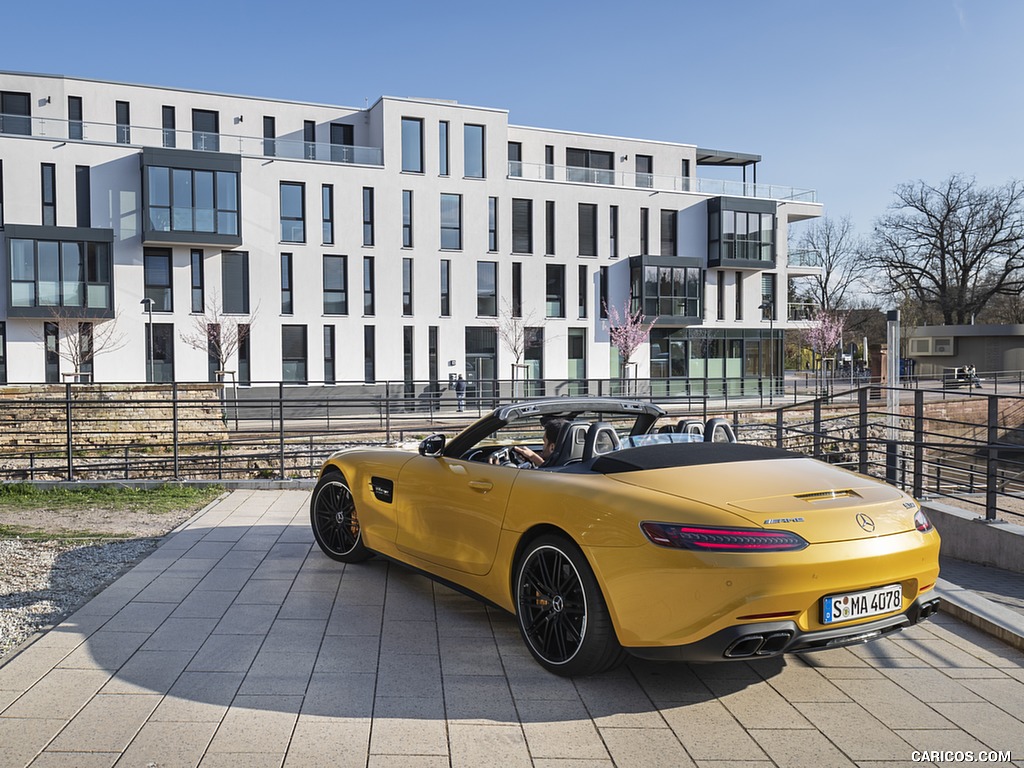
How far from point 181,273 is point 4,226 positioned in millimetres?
6726

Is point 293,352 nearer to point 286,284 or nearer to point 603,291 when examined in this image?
point 286,284

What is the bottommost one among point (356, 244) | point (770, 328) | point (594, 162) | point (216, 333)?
point (216, 333)

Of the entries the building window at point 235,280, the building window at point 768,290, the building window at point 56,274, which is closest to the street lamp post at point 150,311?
the building window at point 56,274

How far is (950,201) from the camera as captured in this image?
64.9m

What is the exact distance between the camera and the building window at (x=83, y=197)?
3516cm

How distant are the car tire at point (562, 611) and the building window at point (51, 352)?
3463cm

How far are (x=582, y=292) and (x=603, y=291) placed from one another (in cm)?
119

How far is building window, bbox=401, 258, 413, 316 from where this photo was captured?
1601 inches

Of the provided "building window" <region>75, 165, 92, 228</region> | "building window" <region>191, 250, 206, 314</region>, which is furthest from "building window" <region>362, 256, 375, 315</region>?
"building window" <region>75, 165, 92, 228</region>

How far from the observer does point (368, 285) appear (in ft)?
131

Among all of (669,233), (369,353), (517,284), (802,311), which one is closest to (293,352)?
(369,353)

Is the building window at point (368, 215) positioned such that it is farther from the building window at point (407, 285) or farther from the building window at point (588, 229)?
the building window at point (588, 229)

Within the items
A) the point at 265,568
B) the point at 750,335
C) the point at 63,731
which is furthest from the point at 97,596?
the point at 750,335

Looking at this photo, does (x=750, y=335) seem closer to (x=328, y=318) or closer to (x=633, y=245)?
(x=633, y=245)
